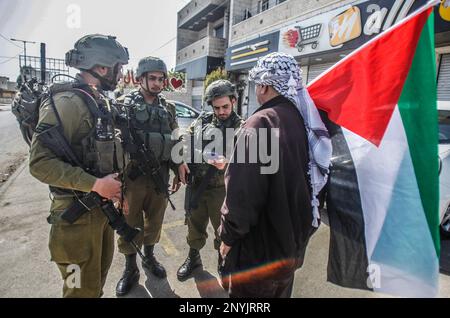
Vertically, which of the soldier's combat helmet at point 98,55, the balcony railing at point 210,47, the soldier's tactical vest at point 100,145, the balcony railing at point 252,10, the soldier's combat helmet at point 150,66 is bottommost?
the soldier's tactical vest at point 100,145

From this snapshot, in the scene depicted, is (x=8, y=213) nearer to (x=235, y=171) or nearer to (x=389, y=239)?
(x=235, y=171)

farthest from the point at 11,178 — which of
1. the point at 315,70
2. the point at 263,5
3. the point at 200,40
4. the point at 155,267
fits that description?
the point at 200,40

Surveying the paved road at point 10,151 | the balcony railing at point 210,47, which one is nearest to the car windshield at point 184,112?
the paved road at point 10,151

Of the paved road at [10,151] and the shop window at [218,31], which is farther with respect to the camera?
the shop window at [218,31]

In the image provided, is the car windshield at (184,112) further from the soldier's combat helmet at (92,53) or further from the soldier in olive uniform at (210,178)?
the soldier's combat helmet at (92,53)

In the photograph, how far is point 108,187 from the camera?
64.6 inches

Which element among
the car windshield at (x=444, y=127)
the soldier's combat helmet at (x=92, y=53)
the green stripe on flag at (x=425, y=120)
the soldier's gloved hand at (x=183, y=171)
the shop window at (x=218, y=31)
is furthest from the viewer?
the shop window at (x=218, y=31)

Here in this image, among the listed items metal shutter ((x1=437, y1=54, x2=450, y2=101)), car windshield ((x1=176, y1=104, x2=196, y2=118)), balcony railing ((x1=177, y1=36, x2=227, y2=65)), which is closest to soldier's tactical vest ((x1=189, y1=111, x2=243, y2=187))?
car windshield ((x1=176, y1=104, x2=196, y2=118))

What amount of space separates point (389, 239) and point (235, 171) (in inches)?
35.2

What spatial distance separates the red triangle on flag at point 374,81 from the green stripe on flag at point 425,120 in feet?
0.12

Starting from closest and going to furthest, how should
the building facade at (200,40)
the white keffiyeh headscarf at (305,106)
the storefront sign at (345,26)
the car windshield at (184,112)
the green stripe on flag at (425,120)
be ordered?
the green stripe on flag at (425,120)
the white keffiyeh headscarf at (305,106)
the storefront sign at (345,26)
the car windshield at (184,112)
the building facade at (200,40)

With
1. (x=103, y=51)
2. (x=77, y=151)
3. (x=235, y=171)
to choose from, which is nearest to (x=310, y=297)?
(x=235, y=171)

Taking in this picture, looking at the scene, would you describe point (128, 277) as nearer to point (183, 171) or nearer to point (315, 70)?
point (183, 171)

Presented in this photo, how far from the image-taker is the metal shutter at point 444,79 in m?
6.82
